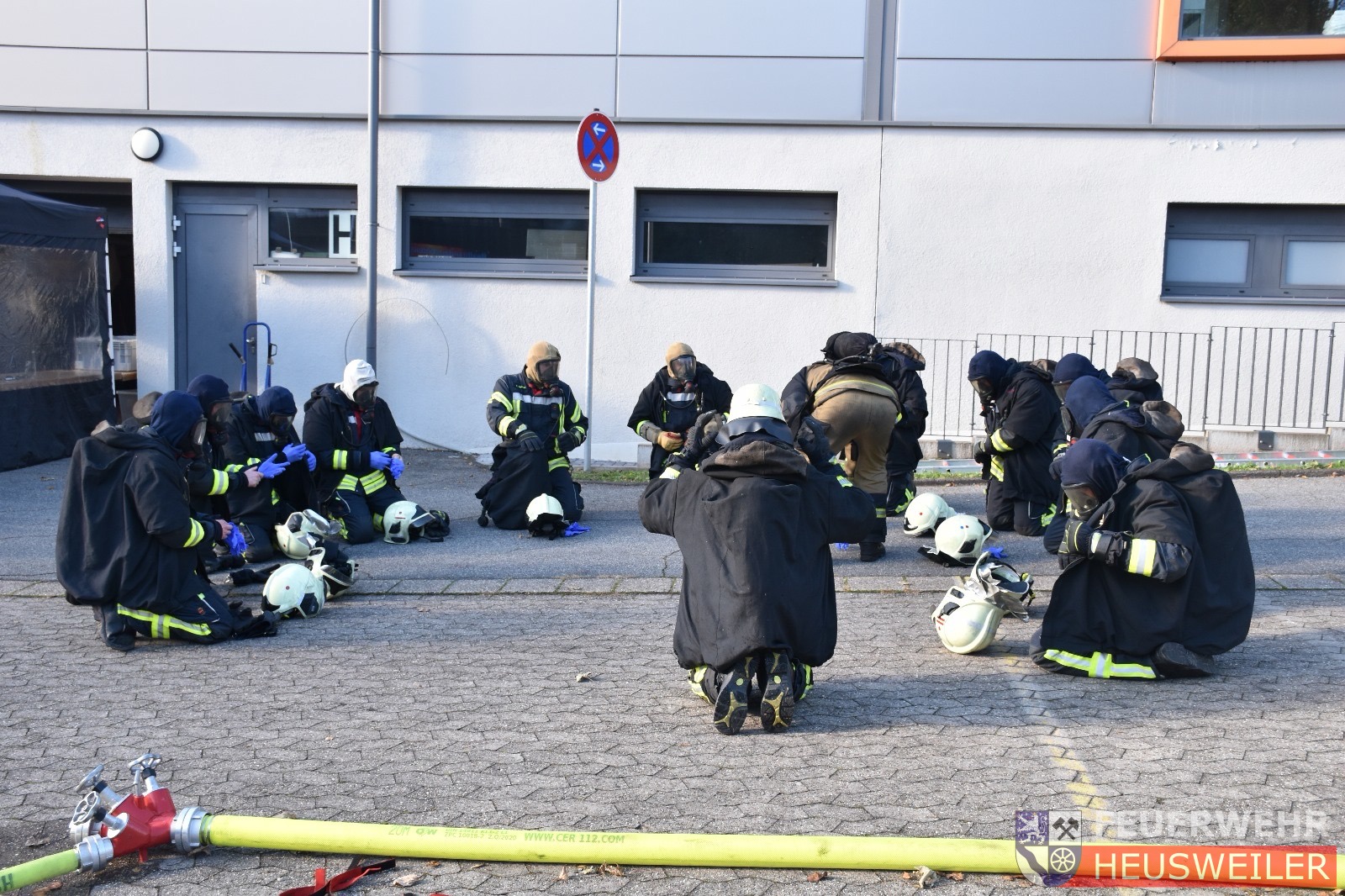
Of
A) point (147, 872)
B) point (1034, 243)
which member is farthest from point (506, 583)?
point (1034, 243)

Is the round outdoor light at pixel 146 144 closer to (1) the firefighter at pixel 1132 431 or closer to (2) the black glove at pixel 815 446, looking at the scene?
(2) the black glove at pixel 815 446

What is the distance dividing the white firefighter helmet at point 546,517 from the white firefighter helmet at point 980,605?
12.1ft

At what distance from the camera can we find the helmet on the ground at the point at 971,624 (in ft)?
21.7

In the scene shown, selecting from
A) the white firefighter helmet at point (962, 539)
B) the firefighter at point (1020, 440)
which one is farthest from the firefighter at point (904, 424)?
the white firefighter helmet at point (962, 539)

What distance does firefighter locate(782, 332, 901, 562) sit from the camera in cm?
880

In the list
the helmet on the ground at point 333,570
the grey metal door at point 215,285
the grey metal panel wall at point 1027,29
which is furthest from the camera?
the grey metal door at point 215,285

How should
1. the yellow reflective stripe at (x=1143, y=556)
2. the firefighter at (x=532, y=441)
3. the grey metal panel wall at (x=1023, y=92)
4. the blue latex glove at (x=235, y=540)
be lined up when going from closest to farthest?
the yellow reflective stripe at (x=1143, y=556) < the blue latex glove at (x=235, y=540) < the firefighter at (x=532, y=441) < the grey metal panel wall at (x=1023, y=92)

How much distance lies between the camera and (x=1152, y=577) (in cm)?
593

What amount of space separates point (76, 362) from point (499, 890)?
482 inches

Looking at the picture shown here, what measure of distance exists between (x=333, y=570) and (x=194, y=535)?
1.23 meters

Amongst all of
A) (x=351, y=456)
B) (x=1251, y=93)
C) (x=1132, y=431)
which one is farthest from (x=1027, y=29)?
(x=351, y=456)

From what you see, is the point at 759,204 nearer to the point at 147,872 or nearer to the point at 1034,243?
the point at 1034,243

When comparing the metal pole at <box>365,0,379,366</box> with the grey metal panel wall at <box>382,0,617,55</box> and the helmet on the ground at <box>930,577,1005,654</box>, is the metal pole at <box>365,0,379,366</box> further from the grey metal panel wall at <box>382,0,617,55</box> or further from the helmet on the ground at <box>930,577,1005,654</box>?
the helmet on the ground at <box>930,577,1005,654</box>

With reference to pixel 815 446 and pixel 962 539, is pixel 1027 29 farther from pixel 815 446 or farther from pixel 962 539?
pixel 815 446
